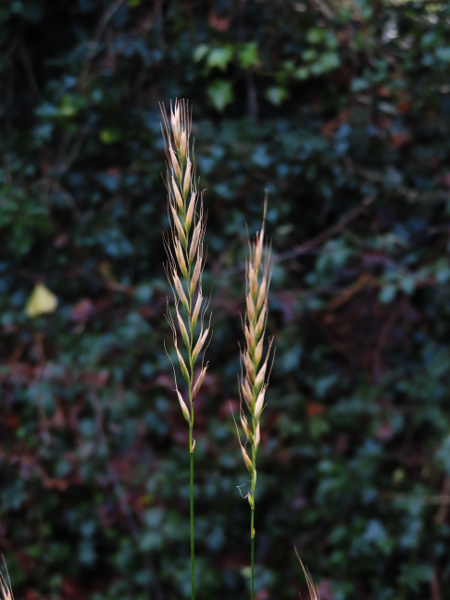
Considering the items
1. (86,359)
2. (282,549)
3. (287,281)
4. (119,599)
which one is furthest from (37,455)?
(287,281)

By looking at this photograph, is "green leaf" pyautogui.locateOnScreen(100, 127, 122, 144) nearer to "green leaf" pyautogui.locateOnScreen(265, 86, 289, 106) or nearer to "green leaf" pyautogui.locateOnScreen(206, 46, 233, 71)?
"green leaf" pyautogui.locateOnScreen(206, 46, 233, 71)

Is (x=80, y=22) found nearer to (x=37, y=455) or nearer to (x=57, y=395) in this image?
(x=57, y=395)

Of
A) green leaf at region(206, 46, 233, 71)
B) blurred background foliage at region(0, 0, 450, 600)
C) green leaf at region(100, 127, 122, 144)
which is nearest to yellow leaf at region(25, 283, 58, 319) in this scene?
blurred background foliage at region(0, 0, 450, 600)

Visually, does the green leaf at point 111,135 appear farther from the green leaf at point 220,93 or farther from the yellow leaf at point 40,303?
the yellow leaf at point 40,303

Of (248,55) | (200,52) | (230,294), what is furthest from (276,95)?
(230,294)

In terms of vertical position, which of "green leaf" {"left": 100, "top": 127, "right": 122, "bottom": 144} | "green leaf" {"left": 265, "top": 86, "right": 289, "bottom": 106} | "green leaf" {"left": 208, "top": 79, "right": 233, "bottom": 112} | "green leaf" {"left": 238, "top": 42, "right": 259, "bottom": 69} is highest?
"green leaf" {"left": 238, "top": 42, "right": 259, "bottom": 69}

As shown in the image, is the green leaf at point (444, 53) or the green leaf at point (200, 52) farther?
the green leaf at point (200, 52)

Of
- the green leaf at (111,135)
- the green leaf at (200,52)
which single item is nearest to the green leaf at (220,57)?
the green leaf at (200,52)
